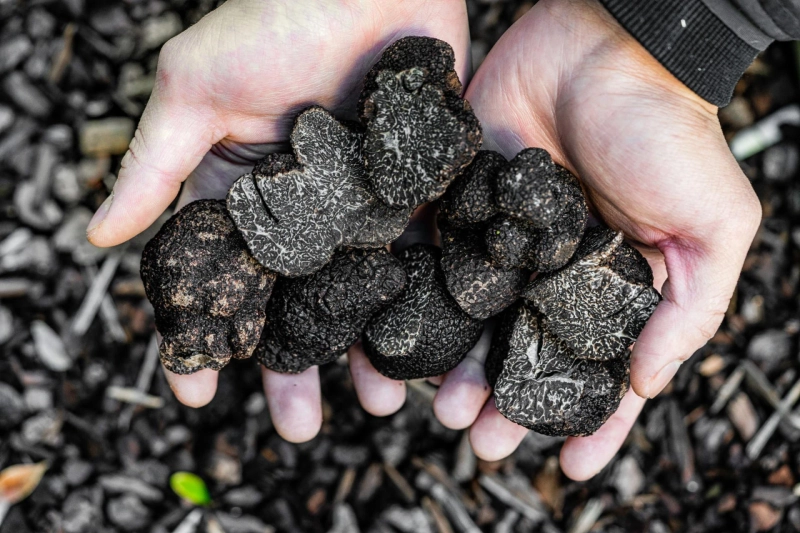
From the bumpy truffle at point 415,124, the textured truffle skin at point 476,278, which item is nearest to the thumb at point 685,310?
the textured truffle skin at point 476,278

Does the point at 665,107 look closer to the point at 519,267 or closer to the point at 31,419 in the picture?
the point at 519,267

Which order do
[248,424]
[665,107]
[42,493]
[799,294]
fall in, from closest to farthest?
[665,107]
[42,493]
[248,424]
[799,294]

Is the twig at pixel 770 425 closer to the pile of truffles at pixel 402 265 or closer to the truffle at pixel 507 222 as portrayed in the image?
the pile of truffles at pixel 402 265

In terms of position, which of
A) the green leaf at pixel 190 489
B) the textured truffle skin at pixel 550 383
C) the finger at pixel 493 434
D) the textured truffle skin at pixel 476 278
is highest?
the textured truffle skin at pixel 476 278

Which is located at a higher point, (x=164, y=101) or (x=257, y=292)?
(x=164, y=101)

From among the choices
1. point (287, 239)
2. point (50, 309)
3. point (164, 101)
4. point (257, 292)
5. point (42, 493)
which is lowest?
point (42, 493)

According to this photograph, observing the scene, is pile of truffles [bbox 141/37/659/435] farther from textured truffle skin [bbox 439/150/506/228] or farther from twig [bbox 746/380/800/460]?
twig [bbox 746/380/800/460]

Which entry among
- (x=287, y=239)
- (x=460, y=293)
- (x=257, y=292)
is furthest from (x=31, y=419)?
(x=460, y=293)

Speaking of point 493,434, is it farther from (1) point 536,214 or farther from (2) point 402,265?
(1) point 536,214
